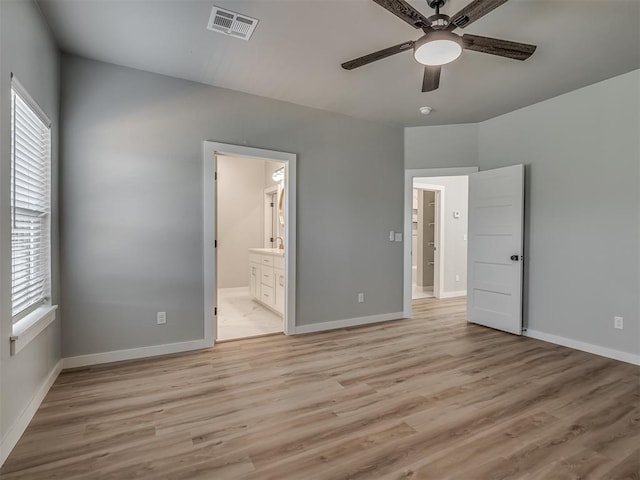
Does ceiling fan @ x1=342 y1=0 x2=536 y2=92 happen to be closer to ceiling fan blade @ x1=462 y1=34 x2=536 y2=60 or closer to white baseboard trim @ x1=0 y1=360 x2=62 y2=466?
ceiling fan blade @ x1=462 y1=34 x2=536 y2=60

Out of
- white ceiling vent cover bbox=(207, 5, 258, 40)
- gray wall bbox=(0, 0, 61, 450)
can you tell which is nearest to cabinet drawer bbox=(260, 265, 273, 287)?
gray wall bbox=(0, 0, 61, 450)

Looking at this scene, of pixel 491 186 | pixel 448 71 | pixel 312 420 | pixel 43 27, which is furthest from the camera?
pixel 491 186

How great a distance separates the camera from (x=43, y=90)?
2.38 m

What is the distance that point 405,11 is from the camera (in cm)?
182

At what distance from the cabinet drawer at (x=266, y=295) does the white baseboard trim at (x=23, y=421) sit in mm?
2579

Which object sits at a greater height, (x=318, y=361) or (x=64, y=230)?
(x=64, y=230)

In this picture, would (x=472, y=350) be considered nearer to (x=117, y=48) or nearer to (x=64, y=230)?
(x=64, y=230)

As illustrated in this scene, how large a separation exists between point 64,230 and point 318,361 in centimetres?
247

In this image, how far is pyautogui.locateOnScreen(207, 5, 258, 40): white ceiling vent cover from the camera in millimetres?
2277

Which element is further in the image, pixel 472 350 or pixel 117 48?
pixel 472 350

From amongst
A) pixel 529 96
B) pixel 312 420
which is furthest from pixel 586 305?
pixel 312 420

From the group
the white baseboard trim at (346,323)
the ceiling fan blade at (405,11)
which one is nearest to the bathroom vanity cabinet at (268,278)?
the white baseboard trim at (346,323)

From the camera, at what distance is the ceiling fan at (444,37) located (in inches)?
70.8

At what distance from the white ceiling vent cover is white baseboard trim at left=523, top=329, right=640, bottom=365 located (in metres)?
4.20
